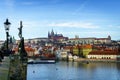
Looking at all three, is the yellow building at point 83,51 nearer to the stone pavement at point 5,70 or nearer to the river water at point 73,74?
the river water at point 73,74

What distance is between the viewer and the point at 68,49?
109 metres

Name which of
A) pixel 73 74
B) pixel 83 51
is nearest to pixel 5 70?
pixel 73 74

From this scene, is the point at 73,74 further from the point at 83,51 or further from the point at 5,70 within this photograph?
the point at 83,51

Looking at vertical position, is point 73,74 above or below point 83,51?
below

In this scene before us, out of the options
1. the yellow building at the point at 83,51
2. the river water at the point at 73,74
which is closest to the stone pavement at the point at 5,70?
the river water at the point at 73,74

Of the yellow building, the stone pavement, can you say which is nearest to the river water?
the stone pavement

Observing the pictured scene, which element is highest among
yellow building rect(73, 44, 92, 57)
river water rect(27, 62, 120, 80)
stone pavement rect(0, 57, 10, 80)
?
stone pavement rect(0, 57, 10, 80)

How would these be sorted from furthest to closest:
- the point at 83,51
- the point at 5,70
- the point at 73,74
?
the point at 83,51, the point at 73,74, the point at 5,70

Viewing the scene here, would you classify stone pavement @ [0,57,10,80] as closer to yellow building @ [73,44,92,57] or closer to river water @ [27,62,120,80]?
river water @ [27,62,120,80]

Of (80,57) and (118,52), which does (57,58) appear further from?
(118,52)

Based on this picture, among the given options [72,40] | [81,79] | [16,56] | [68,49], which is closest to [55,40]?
[72,40]

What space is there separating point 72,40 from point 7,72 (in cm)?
14604

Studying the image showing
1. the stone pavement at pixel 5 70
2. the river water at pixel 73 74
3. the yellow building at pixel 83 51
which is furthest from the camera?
the yellow building at pixel 83 51

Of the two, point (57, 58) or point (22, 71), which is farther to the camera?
point (57, 58)
